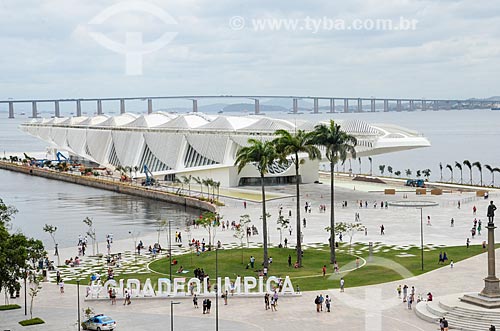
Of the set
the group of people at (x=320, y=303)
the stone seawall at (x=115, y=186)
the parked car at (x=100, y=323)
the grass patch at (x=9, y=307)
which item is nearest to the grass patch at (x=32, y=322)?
the parked car at (x=100, y=323)

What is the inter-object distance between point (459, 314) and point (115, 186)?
232 feet

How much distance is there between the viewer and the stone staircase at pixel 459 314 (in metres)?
29.8

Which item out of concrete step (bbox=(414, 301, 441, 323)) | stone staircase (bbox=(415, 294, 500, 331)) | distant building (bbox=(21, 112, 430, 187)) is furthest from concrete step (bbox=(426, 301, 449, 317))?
distant building (bbox=(21, 112, 430, 187))

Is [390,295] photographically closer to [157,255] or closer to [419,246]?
[419,246]

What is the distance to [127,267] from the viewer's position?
45.4 m

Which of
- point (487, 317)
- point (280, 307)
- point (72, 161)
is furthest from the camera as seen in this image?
point (72, 161)

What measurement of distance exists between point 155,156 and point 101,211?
27.5 meters

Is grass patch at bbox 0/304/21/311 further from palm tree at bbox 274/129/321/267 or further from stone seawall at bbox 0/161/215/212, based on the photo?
stone seawall at bbox 0/161/215/212

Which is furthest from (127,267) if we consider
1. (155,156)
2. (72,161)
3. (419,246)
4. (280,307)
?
(72,161)

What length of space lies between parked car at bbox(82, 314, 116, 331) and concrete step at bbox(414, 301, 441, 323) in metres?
11.7

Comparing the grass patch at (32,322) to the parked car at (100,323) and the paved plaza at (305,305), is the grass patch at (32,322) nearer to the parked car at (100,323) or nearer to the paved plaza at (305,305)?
the paved plaza at (305,305)

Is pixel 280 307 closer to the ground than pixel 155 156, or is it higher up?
closer to the ground

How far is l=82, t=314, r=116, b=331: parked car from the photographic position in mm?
30750

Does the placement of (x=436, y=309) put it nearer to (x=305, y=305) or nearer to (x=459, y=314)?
(x=459, y=314)
